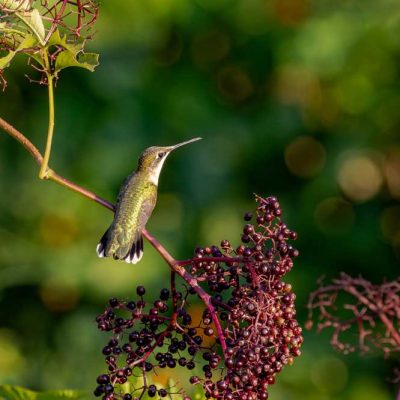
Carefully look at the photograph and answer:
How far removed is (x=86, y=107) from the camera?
6.32 meters

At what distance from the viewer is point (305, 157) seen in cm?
633

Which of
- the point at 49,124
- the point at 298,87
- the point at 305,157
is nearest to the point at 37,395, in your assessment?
the point at 49,124

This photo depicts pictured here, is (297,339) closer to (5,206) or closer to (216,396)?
(216,396)

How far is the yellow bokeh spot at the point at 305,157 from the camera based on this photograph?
6.32 meters

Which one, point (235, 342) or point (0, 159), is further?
point (0, 159)

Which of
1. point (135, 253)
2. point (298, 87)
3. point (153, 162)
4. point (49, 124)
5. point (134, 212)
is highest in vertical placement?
point (298, 87)

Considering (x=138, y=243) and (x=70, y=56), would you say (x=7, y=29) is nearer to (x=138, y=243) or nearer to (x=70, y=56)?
(x=70, y=56)

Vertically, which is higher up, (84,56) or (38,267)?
(38,267)

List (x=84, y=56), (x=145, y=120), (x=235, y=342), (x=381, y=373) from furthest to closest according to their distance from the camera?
(x=145, y=120) < (x=381, y=373) < (x=84, y=56) < (x=235, y=342)

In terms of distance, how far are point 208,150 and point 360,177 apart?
3.25ft

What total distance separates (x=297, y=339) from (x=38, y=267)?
4225 millimetres

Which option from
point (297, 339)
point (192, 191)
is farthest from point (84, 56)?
point (192, 191)

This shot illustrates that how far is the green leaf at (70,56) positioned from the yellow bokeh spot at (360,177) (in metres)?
4.21

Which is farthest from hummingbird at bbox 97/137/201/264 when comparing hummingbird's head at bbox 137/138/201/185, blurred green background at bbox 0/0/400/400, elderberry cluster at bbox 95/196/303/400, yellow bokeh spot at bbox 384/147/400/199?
yellow bokeh spot at bbox 384/147/400/199
